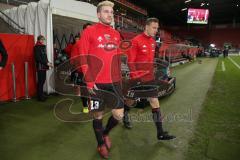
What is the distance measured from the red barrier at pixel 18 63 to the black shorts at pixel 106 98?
4.66m

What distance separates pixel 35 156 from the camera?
382 cm

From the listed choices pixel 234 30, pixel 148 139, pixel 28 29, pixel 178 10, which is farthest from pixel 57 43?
pixel 234 30

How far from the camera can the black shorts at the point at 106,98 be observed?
357 cm

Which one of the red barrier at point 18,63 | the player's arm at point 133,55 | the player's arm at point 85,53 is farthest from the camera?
the red barrier at point 18,63

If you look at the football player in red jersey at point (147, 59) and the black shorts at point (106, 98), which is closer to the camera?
the black shorts at point (106, 98)

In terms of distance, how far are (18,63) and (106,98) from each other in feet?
16.2

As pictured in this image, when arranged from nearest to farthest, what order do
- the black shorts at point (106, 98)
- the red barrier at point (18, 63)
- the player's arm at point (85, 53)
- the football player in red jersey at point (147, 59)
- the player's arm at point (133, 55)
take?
the player's arm at point (85, 53), the black shorts at point (106, 98), the football player in red jersey at point (147, 59), the player's arm at point (133, 55), the red barrier at point (18, 63)

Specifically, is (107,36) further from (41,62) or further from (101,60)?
(41,62)

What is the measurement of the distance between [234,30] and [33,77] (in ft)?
169

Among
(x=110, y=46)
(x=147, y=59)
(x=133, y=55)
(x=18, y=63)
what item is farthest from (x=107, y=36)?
(x=18, y=63)

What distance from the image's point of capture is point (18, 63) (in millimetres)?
7695

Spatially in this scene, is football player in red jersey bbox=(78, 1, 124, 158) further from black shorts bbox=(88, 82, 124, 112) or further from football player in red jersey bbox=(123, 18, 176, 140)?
football player in red jersey bbox=(123, 18, 176, 140)

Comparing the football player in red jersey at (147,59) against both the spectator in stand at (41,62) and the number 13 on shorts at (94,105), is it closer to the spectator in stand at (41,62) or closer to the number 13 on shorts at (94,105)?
the number 13 on shorts at (94,105)

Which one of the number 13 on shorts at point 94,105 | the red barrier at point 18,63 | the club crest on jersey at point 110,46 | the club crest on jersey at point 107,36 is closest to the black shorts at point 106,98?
the number 13 on shorts at point 94,105
